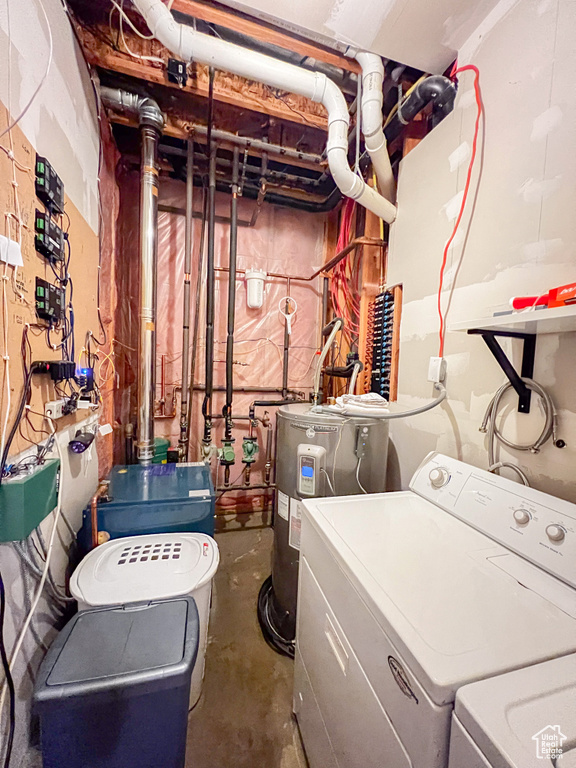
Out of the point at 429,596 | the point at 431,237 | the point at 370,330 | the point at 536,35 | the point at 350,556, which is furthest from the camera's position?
the point at 370,330

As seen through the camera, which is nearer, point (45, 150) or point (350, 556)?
point (350, 556)

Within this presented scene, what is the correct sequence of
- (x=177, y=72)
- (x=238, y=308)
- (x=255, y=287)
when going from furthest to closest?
(x=238, y=308) < (x=255, y=287) < (x=177, y=72)

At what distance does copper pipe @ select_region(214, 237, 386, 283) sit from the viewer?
72.4 inches

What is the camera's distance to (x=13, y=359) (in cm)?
84

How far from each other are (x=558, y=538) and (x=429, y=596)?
378mm

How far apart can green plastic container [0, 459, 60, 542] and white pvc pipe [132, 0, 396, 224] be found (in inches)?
70.5

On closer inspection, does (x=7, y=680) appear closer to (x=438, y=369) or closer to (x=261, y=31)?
(x=438, y=369)

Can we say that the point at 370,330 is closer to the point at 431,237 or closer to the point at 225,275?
the point at 431,237

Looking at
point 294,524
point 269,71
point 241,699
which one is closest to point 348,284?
point 269,71

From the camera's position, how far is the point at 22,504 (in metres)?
0.74

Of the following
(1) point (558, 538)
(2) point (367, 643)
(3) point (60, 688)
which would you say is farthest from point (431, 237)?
(3) point (60, 688)

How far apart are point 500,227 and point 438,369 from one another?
1.87 ft

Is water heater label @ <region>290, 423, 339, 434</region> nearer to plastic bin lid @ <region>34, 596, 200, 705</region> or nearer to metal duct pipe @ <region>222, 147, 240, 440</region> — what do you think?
plastic bin lid @ <region>34, 596, 200, 705</region>

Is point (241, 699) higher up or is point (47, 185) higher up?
point (47, 185)
